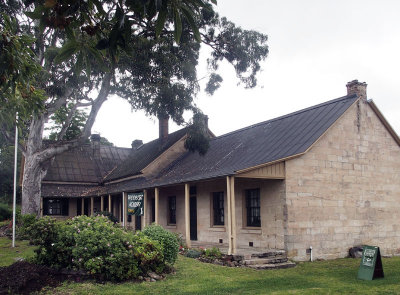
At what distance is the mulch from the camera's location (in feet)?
28.5

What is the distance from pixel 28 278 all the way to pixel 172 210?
1385cm

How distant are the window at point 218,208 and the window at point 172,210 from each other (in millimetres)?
4011

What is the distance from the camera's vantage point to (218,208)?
61.5 feet

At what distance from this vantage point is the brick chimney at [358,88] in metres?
16.8

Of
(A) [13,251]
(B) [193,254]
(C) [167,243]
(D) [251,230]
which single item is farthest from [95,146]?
(C) [167,243]

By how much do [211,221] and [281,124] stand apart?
529cm

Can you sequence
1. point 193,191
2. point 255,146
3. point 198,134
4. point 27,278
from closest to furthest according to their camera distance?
point 27,278 < point 255,146 < point 193,191 < point 198,134

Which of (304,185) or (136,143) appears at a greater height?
(136,143)

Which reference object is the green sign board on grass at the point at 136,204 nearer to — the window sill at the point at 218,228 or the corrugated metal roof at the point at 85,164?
the window sill at the point at 218,228

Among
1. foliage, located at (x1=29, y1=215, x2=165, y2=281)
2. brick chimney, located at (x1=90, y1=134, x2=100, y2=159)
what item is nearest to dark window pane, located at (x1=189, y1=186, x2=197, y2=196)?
foliage, located at (x1=29, y1=215, x2=165, y2=281)

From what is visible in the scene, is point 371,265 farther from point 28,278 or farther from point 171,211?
point 171,211

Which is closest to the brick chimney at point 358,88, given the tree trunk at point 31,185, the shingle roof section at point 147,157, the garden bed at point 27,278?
the shingle roof section at point 147,157

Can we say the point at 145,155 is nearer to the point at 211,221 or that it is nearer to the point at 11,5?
the point at 211,221

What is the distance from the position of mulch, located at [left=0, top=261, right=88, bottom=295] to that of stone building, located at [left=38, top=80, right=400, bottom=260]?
5821mm
